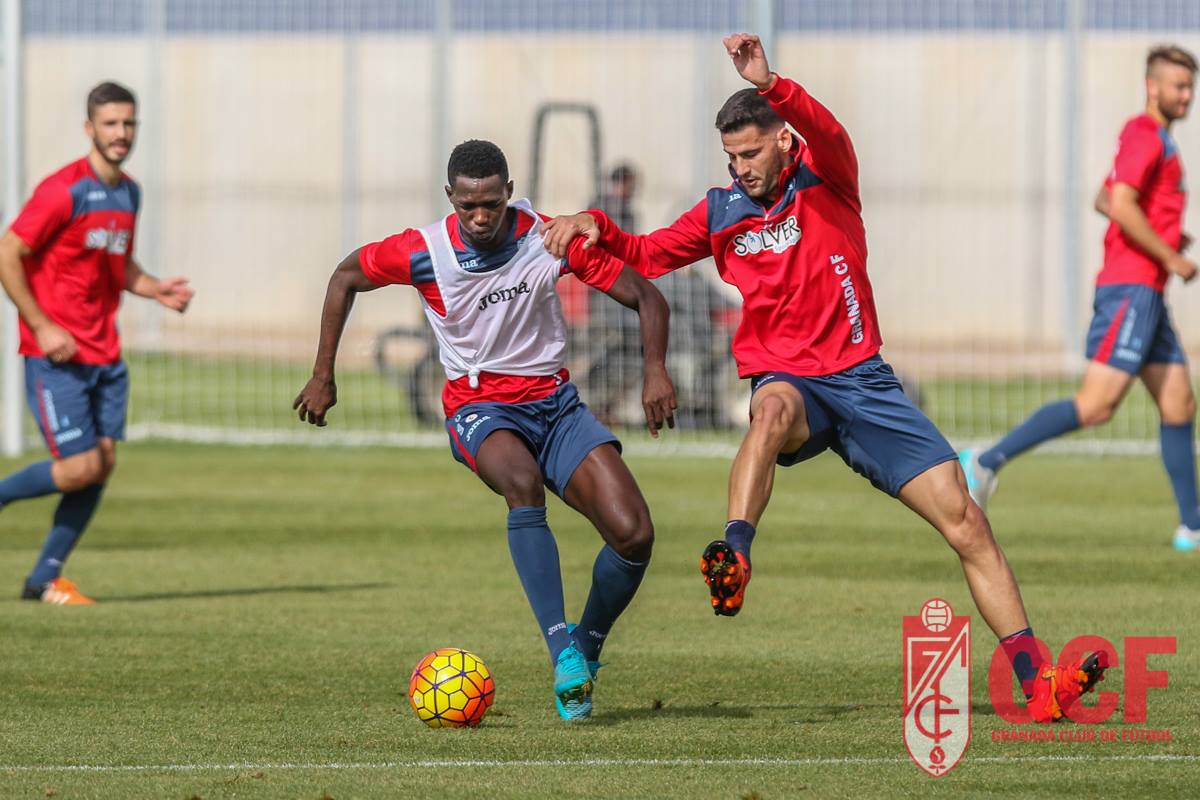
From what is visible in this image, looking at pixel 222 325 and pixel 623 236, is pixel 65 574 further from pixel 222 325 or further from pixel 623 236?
pixel 222 325

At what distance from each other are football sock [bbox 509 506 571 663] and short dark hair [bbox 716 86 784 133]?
147cm

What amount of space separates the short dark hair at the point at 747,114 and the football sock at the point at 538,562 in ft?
4.82

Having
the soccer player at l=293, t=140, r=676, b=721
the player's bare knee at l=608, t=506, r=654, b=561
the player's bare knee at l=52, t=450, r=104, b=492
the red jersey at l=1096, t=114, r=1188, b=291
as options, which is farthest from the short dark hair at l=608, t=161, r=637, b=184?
the player's bare knee at l=608, t=506, r=654, b=561

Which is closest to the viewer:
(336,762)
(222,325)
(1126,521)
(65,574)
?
(336,762)

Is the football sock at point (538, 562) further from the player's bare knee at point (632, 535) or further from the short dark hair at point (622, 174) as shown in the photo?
the short dark hair at point (622, 174)

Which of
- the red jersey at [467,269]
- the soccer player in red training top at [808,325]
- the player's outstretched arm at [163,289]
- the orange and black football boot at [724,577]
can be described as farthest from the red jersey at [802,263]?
the player's outstretched arm at [163,289]

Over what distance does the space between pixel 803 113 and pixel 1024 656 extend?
1.91m

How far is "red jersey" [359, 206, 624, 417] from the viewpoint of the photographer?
774 centimetres

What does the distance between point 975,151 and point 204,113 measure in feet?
28.8

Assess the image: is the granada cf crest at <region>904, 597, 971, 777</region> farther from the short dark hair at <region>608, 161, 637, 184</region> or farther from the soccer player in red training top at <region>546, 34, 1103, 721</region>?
the short dark hair at <region>608, 161, 637, 184</region>

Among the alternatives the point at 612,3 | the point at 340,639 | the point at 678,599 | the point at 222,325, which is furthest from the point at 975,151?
the point at 340,639

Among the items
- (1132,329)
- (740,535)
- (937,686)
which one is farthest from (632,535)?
(1132,329)

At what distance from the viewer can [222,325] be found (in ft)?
71.9

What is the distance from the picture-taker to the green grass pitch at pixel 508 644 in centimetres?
635
